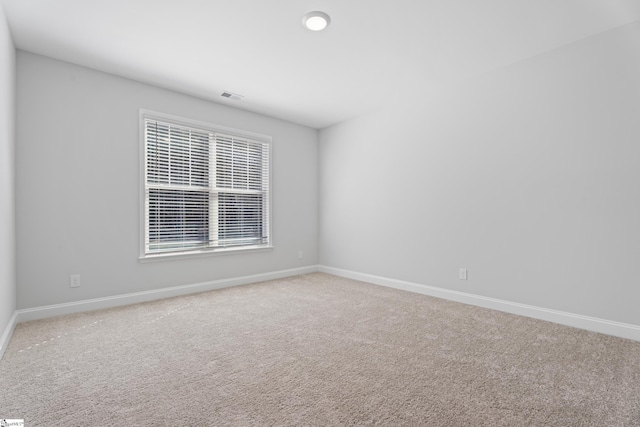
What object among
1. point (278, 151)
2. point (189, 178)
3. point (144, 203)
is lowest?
point (144, 203)

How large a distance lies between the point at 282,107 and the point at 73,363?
3567 mm

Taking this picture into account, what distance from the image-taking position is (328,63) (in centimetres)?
313

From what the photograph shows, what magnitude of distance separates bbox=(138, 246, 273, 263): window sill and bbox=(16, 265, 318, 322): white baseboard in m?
0.35

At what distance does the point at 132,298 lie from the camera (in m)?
3.42

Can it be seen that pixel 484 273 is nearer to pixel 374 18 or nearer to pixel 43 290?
pixel 374 18

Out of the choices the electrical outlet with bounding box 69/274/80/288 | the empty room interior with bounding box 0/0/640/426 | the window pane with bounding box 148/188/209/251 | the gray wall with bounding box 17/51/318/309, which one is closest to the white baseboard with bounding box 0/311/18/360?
the empty room interior with bounding box 0/0/640/426

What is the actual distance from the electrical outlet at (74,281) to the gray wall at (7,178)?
405 mm

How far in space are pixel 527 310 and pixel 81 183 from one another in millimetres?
4600

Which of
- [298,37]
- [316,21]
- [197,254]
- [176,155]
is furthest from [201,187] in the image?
[316,21]

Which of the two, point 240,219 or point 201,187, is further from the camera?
point 240,219

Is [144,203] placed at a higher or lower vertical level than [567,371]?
higher

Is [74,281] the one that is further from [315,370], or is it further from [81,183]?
[315,370]

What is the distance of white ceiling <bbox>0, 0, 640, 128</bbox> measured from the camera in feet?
7.54

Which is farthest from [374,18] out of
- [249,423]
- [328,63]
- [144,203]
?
[144,203]
